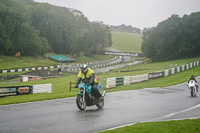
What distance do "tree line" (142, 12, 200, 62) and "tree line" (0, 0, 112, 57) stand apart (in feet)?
94.9

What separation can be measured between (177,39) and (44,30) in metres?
46.9

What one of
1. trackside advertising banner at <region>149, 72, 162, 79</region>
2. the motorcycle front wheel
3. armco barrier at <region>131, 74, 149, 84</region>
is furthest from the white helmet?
trackside advertising banner at <region>149, 72, 162, 79</region>

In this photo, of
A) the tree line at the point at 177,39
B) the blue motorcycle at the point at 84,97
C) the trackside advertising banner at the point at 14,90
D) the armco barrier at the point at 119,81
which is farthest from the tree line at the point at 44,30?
the blue motorcycle at the point at 84,97

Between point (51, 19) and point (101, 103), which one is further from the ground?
point (51, 19)

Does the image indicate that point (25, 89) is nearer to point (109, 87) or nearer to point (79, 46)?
point (109, 87)

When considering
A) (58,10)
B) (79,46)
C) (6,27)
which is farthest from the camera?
(58,10)

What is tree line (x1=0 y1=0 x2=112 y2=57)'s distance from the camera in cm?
8241

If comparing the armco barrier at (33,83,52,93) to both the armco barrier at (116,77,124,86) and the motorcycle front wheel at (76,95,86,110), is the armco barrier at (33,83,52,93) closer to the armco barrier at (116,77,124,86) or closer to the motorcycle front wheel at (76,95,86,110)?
the armco barrier at (116,77,124,86)

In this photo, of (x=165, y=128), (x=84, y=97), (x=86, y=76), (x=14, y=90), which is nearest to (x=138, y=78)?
(x=14, y=90)

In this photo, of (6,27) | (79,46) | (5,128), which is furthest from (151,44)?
(5,128)

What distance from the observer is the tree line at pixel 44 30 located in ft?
270

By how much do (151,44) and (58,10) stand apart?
1607 inches

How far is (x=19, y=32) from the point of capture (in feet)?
283

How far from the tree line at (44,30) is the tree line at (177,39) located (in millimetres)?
28939
